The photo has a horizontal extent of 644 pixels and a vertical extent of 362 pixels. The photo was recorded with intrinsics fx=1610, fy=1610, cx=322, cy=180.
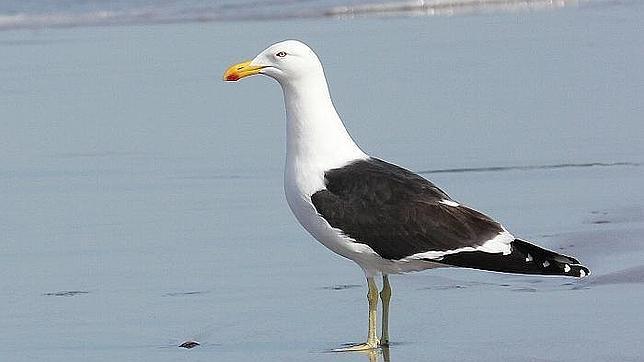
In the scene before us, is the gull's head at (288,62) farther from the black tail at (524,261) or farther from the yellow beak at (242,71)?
the black tail at (524,261)

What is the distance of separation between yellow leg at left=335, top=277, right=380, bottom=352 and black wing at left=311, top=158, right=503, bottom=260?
0.82ft

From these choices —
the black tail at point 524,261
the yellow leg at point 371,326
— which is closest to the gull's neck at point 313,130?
the yellow leg at point 371,326

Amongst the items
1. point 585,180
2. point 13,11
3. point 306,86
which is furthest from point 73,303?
point 13,11

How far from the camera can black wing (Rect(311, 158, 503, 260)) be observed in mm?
5832

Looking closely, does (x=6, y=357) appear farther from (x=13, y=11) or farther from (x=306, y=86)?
(x=13, y=11)

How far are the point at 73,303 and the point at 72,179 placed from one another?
2702 mm

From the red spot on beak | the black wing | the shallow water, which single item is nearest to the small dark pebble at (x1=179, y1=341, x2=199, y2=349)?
the shallow water

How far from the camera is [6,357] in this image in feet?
19.1

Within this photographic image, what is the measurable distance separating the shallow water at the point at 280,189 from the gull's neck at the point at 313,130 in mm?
654

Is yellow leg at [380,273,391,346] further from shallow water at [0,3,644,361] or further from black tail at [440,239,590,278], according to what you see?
black tail at [440,239,590,278]

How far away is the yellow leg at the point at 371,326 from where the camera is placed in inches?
232

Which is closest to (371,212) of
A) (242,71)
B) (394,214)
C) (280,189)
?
(394,214)

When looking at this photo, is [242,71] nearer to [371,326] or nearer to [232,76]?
[232,76]

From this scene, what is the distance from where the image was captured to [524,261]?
18.4 ft
